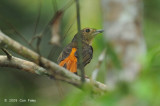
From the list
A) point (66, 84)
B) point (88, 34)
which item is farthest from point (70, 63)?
point (66, 84)

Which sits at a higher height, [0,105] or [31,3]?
[31,3]

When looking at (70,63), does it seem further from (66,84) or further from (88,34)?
(66,84)

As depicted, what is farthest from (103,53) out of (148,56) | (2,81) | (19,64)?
(2,81)

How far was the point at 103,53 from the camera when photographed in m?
2.09

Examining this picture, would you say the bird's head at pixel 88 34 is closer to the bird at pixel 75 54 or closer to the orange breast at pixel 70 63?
the bird at pixel 75 54

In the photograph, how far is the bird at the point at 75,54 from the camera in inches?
207

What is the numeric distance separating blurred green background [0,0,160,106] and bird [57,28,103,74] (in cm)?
17

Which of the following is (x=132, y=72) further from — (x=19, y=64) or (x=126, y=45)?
(x=19, y=64)

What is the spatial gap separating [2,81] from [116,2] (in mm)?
7056

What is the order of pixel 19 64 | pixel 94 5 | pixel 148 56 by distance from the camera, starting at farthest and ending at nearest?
pixel 94 5 → pixel 19 64 → pixel 148 56

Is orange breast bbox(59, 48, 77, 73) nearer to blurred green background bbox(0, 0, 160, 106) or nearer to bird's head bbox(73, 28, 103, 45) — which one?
blurred green background bbox(0, 0, 160, 106)

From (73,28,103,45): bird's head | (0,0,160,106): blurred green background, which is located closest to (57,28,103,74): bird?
(73,28,103,45): bird's head

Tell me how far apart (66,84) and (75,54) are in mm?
1868

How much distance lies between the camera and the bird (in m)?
5.25
